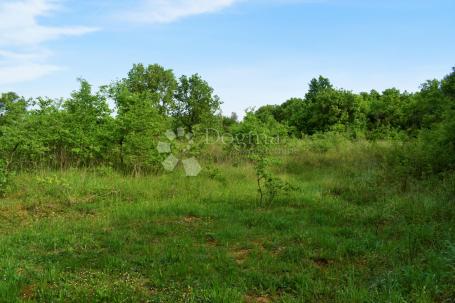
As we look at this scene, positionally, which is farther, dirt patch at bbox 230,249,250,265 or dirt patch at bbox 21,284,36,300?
dirt patch at bbox 230,249,250,265

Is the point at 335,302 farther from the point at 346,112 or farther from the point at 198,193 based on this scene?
the point at 346,112

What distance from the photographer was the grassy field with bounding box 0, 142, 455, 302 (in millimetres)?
4160

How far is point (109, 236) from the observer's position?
625 cm

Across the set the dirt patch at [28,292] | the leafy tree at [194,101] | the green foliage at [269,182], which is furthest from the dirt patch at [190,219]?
the leafy tree at [194,101]

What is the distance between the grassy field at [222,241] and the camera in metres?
4.16

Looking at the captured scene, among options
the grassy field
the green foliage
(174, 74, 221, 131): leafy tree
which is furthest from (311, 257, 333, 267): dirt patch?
(174, 74, 221, 131): leafy tree

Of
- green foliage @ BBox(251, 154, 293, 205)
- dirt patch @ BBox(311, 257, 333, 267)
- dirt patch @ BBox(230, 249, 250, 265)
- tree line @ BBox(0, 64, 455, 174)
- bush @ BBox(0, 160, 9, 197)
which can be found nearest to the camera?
dirt patch @ BBox(311, 257, 333, 267)

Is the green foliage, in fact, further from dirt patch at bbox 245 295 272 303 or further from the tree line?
dirt patch at bbox 245 295 272 303

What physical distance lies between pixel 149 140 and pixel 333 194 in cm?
590

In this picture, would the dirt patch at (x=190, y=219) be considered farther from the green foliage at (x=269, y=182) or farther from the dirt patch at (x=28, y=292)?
the dirt patch at (x=28, y=292)

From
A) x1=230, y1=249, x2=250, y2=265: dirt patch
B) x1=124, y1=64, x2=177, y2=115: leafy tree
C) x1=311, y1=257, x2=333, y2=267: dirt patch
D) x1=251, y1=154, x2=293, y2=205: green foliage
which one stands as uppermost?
x1=124, y1=64, x2=177, y2=115: leafy tree

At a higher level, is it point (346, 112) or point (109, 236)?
point (346, 112)

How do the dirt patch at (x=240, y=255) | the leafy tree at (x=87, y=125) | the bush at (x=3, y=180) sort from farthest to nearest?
the leafy tree at (x=87, y=125) → the bush at (x=3, y=180) → the dirt patch at (x=240, y=255)

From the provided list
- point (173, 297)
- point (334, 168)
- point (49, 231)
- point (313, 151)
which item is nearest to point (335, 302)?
point (173, 297)
